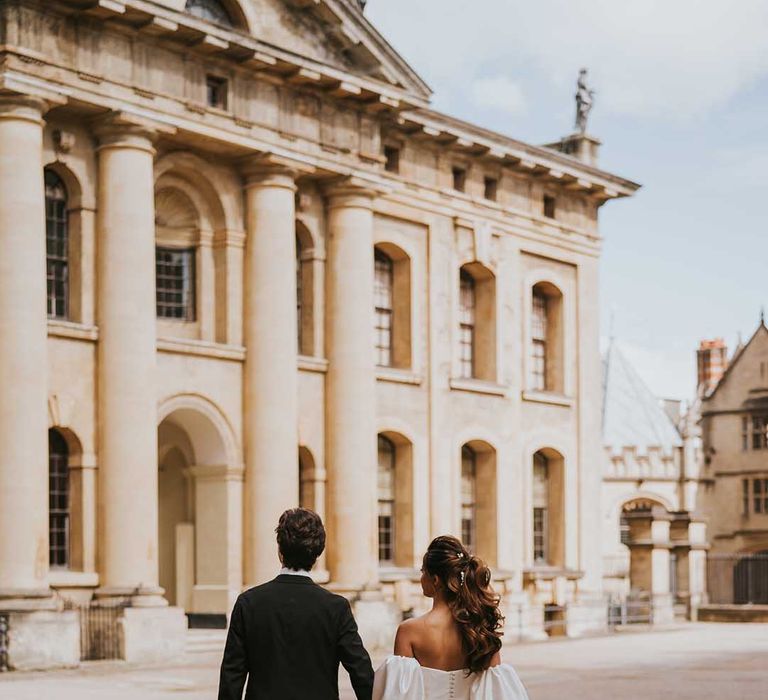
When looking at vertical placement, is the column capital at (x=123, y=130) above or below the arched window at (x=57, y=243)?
above

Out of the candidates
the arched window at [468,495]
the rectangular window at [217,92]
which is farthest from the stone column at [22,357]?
the arched window at [468,495]

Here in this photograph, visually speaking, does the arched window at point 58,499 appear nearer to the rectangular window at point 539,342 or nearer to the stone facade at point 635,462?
the rectangular window at point 539,342

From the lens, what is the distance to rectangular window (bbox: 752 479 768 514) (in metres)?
71.9

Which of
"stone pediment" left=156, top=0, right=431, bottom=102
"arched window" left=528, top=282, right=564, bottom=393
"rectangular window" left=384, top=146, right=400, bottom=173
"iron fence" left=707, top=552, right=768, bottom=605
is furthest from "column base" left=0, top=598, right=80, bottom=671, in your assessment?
"iron fence" left=707, top=552, right=768, bottom=605

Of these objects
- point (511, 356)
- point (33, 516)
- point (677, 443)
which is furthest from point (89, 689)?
point (677, 443)

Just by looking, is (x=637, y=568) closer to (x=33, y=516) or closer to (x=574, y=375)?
(x=574, y=375)

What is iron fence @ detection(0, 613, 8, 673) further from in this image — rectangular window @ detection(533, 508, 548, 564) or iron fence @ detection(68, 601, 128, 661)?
rectangular window @ detection(533, 508, 548, 564)

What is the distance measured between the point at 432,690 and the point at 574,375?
33.8m

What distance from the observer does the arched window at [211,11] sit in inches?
1225

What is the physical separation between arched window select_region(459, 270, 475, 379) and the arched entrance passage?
28.0ft

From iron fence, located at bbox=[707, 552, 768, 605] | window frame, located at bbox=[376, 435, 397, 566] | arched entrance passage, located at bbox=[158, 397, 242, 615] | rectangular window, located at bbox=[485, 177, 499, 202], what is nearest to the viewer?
arched entrance passage, located at bbox=[158, 397, 242, 615]

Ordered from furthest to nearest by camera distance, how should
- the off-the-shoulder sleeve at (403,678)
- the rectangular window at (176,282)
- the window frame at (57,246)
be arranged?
the rectangular window at (176,282)
the window frame at (57,246)
the off-the-shoulder sleeve at (403,678)

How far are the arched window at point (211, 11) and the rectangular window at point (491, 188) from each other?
9.08 metres

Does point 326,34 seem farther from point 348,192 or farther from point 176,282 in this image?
point 176,282
